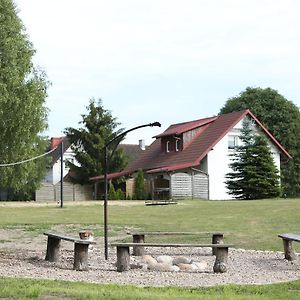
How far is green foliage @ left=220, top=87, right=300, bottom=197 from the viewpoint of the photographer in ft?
235

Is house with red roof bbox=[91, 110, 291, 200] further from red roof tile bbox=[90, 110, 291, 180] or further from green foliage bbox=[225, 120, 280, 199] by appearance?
green foliage bbox=[225, 120, 280, 199]

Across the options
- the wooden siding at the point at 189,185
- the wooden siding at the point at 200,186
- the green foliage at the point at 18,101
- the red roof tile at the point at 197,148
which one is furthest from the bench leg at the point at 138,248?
the wooden siding at the point at 200,186

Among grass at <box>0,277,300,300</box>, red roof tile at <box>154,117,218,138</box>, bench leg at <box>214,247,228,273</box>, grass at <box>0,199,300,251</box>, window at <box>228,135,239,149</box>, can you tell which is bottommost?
grass at <box>0,277,300,300</box>

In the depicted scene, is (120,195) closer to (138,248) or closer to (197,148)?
(197,148)

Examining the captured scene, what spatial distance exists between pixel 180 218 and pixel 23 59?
8705 mm

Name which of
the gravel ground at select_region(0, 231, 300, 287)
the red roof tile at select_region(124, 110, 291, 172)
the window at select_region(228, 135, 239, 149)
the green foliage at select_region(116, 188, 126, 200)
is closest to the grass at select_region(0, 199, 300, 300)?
the gravel ground at select_region(0, 231, 300, 287)

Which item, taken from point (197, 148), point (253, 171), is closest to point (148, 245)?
point (253, 171)

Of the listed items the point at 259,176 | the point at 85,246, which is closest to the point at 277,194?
the point at 259,176

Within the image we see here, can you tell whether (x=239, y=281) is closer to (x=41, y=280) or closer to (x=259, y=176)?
(x=41, y=280)

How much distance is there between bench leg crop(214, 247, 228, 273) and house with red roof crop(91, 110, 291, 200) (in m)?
36.9

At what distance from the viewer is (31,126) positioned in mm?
30156

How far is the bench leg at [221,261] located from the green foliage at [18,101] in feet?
35.9

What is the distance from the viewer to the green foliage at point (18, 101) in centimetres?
2291

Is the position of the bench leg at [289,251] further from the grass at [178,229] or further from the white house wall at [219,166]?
the white house wall at [219,166]
